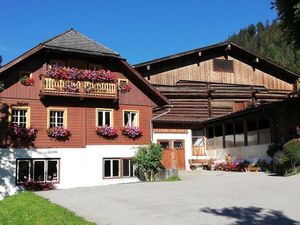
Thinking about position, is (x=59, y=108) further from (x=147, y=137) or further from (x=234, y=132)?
(x=234, y=132)

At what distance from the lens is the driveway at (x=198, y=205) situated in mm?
11055

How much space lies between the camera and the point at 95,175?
25.7m

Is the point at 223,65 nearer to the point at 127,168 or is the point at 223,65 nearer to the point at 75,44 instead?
the point at 127,168

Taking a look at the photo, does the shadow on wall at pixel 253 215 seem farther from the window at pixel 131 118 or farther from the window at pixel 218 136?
the window at pixel 218 136

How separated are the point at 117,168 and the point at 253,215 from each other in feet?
51.7

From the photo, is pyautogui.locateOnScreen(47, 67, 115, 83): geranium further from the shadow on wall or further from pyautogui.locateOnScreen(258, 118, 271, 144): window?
the shadow on wall

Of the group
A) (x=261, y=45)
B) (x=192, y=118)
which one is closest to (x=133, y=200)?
(x=192, y=118)

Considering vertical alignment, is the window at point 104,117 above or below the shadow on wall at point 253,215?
above

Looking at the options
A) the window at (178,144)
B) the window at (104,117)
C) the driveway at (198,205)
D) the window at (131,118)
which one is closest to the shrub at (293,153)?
the driveway at (198,205)

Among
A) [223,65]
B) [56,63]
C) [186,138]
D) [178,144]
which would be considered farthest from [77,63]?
[223,65]

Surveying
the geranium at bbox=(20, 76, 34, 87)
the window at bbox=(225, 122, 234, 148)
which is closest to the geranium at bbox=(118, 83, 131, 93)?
the geranium at bbox=(20, 76, 34, 87)

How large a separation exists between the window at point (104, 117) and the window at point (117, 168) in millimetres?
2173

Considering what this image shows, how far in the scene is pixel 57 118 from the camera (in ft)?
84.2

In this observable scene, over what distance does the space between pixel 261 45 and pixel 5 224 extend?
143296 millimetres
